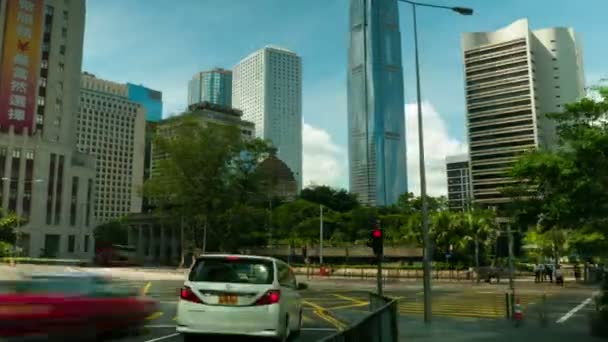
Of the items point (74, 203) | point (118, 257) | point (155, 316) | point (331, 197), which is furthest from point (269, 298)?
point (331, 197)

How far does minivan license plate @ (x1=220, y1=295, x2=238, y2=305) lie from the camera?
979 centimetres

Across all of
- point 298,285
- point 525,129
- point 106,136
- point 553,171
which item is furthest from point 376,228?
point 106,136

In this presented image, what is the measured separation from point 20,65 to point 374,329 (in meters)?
89.7

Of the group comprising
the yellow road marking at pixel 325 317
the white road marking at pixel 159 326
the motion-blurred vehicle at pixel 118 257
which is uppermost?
the motion-blurred vehicle at pixel 118 257

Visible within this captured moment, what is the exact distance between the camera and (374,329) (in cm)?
675

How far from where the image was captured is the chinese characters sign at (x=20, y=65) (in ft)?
269

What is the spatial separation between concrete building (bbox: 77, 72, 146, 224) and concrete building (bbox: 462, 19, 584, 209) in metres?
92.6

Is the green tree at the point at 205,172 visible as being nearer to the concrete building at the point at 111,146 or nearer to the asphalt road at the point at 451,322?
the asphalt road at the point at 451,322

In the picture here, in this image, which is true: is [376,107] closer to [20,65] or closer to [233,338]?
[20,65]

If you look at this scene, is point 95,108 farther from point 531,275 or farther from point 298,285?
point 298,285

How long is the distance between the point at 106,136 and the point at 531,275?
460 feet

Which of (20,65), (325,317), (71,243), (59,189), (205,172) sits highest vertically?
(20,65)

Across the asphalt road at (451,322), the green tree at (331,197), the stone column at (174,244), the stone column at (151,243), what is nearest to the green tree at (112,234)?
the stone column at (151,243)

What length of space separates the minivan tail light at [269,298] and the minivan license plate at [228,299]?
0.39 metres
